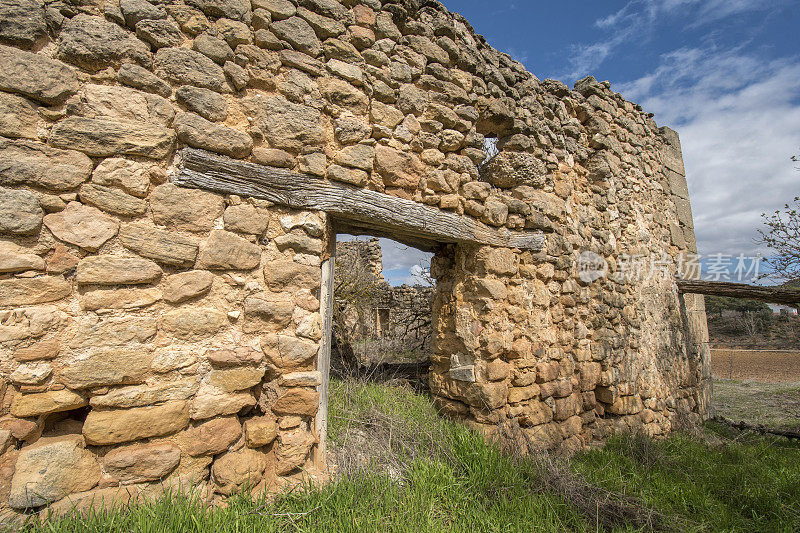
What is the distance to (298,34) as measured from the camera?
2.29 meters

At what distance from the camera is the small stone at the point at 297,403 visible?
6.79 ft

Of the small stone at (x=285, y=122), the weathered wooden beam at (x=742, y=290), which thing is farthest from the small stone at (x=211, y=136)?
the weathered wooden beam at (x=742, y=290)

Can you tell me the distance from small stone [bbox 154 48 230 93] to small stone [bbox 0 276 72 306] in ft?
3.65

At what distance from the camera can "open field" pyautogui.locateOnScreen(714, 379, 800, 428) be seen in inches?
250

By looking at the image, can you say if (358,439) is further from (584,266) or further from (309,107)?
(584,266)

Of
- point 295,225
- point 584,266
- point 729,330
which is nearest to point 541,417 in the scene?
point 584,266

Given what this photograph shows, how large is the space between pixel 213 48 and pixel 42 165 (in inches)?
39.6

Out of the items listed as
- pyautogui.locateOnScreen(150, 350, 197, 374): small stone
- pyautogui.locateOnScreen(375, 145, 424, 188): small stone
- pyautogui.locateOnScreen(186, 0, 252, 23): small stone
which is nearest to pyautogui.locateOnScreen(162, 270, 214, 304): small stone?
pyautogui.locateOnScreen(150, 350, 197, 374): small stone

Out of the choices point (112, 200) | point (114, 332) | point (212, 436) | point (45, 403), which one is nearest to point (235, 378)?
point (212, 436)

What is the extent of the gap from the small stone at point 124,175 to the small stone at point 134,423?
3.31 feet

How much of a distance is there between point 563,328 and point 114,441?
3388 millimetres

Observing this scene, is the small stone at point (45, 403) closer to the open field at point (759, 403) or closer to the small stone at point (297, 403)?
the small stone at point (297, 403)

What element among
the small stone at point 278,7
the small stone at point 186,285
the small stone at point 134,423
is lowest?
the small stone at point 134,423

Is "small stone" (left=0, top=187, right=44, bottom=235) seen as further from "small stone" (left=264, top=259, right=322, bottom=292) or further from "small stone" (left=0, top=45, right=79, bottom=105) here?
"small stone" (left=264, top=259, right=322, bottom=292)
